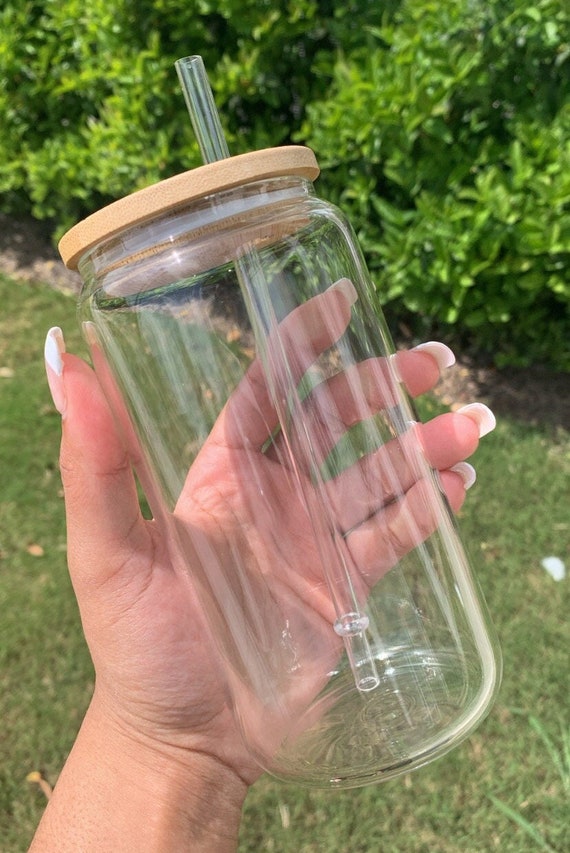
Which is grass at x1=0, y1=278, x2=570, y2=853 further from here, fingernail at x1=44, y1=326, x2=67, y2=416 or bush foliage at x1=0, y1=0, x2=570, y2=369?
fingernail at x1=44, y1=326, x2=67, y2=416

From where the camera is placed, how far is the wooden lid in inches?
43.8

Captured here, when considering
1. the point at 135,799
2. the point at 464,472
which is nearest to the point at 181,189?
the point at 464,472

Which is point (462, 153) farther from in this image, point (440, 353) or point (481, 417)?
point (481, 417)

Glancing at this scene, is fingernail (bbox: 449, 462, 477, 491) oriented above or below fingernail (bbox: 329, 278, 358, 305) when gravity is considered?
below

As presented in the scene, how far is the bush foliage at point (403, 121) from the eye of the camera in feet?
8.73

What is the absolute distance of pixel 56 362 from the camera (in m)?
1.48

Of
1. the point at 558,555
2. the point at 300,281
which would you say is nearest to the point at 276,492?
the point at 300,281

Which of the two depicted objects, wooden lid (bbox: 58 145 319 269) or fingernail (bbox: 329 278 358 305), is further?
fingernail (bbox: 329 278 358 305)

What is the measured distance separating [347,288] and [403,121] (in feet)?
5.06

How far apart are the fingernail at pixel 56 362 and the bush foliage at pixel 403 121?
1.71 m

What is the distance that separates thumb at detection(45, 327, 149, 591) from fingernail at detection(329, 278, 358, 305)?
51 centimetres

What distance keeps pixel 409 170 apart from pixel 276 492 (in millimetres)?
1846

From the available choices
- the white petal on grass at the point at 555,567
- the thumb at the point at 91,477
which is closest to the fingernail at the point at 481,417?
the thumb at the point at 91,477

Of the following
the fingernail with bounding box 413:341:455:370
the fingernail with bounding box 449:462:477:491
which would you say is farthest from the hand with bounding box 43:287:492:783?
the fingernail with bounding box 413:341:455:370
